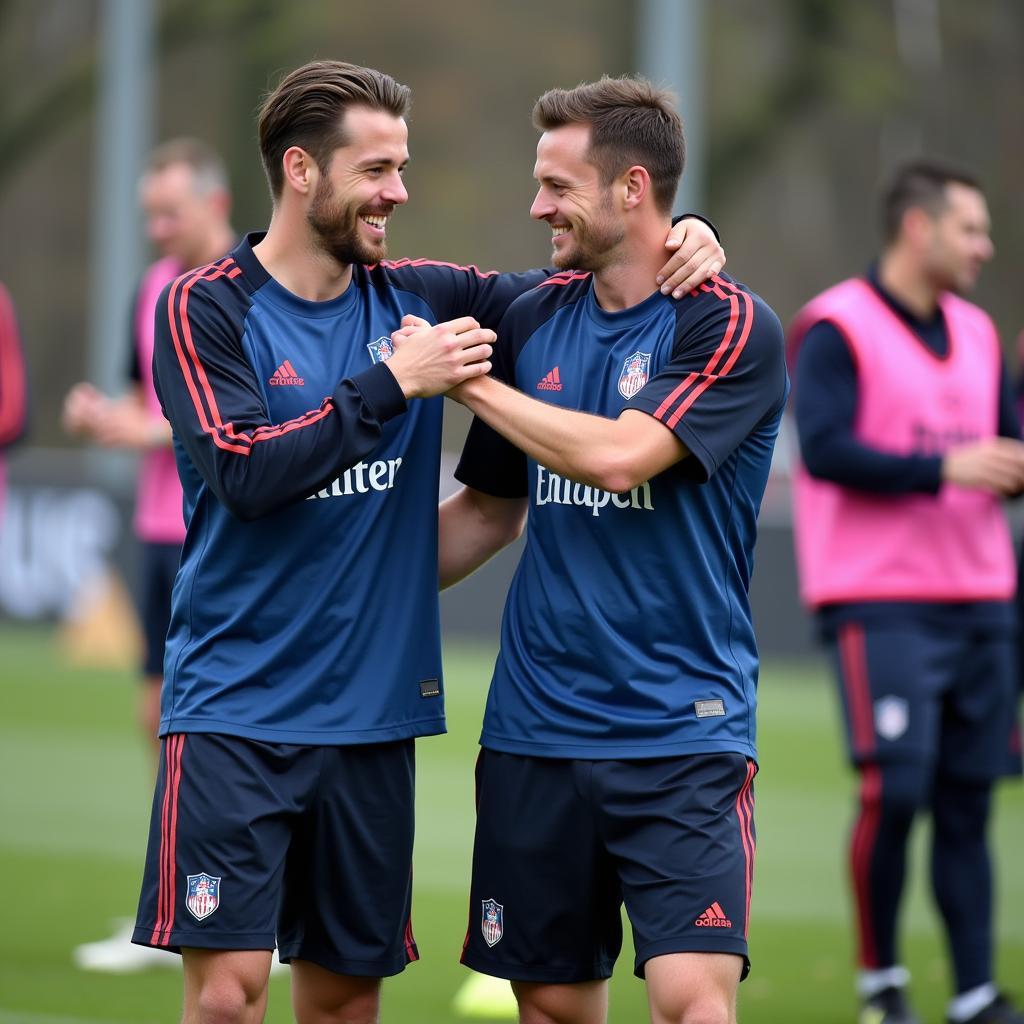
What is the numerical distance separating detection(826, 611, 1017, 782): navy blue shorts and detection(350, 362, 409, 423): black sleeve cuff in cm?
241

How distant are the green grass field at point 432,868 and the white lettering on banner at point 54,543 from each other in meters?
2.05

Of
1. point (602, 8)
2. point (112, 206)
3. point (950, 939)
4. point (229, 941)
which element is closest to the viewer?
point (229, 941)

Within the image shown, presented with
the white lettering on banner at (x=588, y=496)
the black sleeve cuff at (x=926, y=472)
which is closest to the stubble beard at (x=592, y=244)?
the white lettering on banner at (x=588, y=496)

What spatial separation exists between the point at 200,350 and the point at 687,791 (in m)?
1.36

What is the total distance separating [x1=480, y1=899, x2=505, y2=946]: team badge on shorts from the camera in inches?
166

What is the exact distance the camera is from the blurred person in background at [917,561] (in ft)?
19.2

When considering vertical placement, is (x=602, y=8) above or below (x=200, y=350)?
above

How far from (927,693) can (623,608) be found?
2.04 m

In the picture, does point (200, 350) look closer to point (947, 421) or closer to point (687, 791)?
point (687, 791)

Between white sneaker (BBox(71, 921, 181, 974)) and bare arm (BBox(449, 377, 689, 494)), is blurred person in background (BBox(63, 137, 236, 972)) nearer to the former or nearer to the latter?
white sneaker (BBox(71, 921, 181, 974))

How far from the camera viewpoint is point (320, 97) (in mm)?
4199

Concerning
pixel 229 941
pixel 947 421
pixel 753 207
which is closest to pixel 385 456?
pixel 229 941

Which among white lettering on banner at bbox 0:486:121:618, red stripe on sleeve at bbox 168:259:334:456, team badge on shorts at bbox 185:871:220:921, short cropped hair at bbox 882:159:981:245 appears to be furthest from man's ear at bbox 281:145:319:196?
white lettering on banner at bbox 0:486:121:618

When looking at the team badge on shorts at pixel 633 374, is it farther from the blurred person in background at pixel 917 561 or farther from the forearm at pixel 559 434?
the blurred person in background at pixel 917 561
